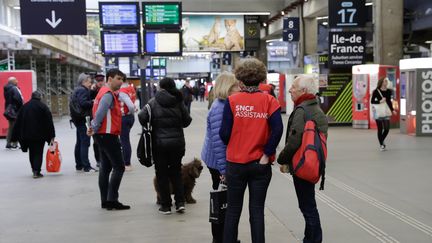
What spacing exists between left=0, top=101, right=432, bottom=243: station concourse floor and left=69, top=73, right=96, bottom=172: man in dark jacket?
0.32 metres

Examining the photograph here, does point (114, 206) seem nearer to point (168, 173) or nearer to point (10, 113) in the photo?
point (168, 173)

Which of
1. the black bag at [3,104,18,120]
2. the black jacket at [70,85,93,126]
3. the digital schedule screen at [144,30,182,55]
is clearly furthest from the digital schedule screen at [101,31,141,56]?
the black jacket at [70,85,93,126]

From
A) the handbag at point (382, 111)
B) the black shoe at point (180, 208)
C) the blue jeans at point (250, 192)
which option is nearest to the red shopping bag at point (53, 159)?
the black shoe at point (180, 208)

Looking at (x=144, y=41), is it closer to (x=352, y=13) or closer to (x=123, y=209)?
(x=352, y=13)

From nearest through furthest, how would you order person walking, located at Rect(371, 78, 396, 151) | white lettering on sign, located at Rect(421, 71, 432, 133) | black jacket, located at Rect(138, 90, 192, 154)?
black jacket, located at Rect(138, 90, 192, 154)
person walking, located at Rect(371, 78, 396, 151)
white lettering on sign, located at Rect(421, 71, 432, 133)

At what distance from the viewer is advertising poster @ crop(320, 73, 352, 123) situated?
67.4 ft

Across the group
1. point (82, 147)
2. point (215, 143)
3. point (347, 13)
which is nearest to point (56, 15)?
point (82, 147)

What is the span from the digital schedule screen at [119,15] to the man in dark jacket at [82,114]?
233 inches

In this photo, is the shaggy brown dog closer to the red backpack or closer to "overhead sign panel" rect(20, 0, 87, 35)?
the red backpack

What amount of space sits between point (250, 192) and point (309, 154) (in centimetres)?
58

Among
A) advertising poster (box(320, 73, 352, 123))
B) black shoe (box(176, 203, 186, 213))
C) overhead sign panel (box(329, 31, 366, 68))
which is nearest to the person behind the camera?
black shoe (box(176, 203, 186, 213))

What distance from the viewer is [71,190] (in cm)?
884

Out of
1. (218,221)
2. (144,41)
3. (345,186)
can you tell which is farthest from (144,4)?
(218,221)

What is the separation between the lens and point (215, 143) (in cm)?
522
